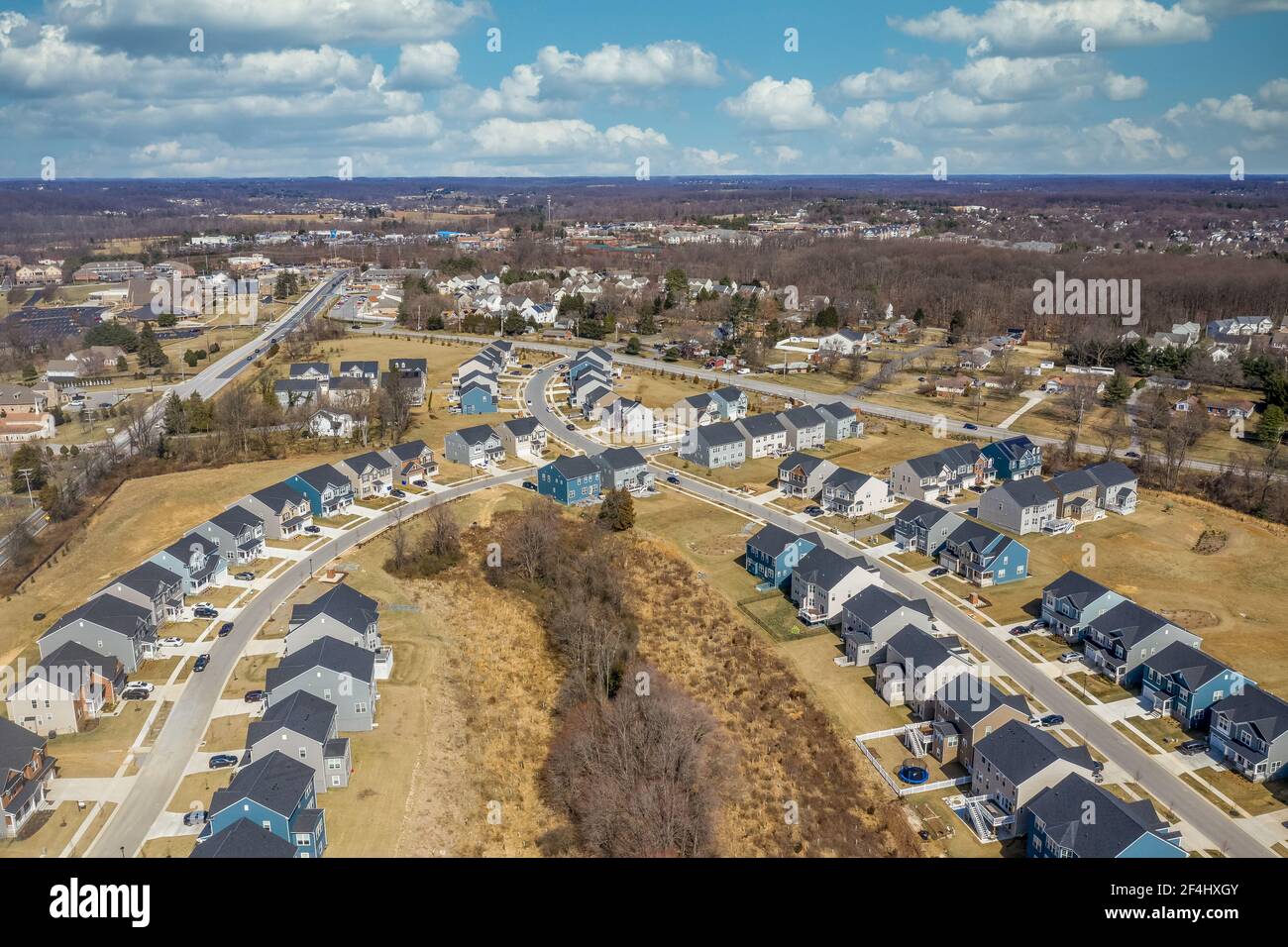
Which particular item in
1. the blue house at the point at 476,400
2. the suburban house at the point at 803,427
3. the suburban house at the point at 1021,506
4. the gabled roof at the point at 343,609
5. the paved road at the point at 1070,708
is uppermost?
the blue house at the point at 476,400

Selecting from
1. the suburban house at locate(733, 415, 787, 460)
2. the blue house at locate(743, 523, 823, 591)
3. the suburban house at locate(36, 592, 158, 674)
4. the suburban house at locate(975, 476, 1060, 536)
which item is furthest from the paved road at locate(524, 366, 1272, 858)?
the suburban house at locate(36, 592, 158, 674)

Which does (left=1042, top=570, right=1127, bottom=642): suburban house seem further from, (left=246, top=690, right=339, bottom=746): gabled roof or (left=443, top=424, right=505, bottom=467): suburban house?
(left=443, top=424, right=505, bottom=467): suburban house

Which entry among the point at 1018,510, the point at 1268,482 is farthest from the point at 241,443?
the point at 1268,482

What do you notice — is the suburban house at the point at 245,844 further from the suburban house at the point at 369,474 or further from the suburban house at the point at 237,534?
the suburban house at the point at 369,474

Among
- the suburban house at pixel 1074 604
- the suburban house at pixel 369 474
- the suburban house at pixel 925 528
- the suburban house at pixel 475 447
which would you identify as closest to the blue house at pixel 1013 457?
the suburban house at pixel 925 528

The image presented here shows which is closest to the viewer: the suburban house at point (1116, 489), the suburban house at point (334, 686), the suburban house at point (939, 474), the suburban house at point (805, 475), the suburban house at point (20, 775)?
the suburban house at point (20, 775)
